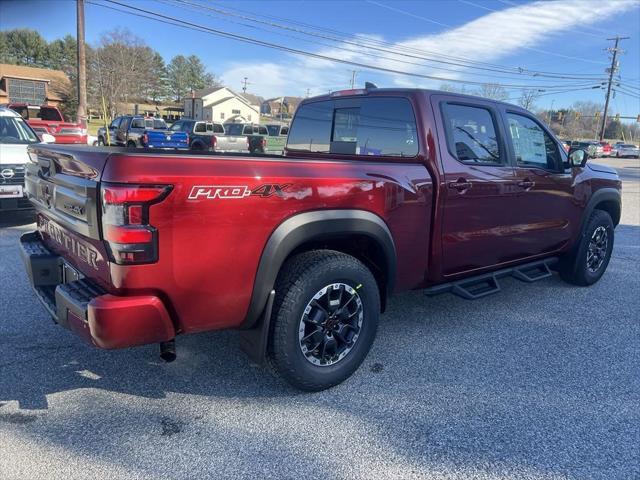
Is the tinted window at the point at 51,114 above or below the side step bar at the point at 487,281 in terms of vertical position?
above

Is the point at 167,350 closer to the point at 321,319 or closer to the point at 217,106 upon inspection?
the point at 321,319

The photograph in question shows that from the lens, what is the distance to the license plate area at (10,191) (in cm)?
693

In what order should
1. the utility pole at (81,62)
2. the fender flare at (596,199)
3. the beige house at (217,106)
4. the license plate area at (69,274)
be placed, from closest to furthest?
the license plate area at (69,274), the fender flare at (596,199), the utility pole at (81,62), the beige house at (217,106)

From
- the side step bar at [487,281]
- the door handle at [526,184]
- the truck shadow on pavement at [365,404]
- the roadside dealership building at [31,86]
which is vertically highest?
the roadside dealership building at [31,86]

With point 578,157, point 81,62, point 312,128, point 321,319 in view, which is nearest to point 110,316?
point 321,319

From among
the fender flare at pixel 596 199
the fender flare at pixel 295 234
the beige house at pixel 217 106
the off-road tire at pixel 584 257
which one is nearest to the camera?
the fender flare at pixel 295 234

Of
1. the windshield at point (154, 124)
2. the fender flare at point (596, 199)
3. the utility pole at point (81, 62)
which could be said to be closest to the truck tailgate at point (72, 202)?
the fender flare at point (596, 199)

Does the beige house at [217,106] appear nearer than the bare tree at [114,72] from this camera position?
No

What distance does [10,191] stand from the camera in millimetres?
6984

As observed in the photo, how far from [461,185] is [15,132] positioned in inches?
316

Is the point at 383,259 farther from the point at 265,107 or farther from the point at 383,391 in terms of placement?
the point at 265,107

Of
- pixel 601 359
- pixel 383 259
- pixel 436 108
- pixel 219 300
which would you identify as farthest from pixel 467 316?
pixel 219 300

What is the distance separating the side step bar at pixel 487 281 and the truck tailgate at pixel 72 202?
2.37 m

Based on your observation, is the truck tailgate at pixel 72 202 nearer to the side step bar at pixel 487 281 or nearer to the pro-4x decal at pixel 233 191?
the pro-4x decal at pixel 233 191
